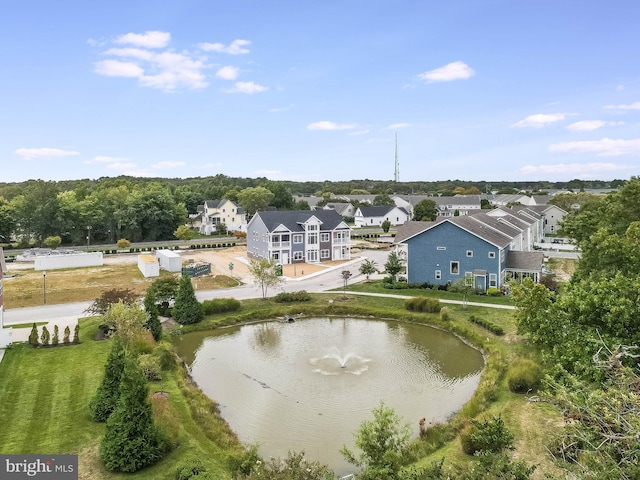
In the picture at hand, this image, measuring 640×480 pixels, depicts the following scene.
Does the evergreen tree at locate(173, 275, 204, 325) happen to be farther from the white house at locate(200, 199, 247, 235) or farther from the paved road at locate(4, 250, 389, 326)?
the white house at locate(200, 199, 247, 235)

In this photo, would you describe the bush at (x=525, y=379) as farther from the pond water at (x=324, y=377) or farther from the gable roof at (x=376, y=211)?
the gable roof at (x=376, y=211)

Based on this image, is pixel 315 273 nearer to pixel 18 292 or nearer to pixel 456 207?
pixel 18 292

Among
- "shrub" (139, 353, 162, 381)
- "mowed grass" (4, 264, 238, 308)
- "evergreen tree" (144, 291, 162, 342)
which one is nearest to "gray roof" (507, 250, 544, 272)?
"mowed grass" (4, 264, 238, 308)

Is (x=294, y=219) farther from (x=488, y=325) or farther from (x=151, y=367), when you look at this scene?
(x=151, y=367)

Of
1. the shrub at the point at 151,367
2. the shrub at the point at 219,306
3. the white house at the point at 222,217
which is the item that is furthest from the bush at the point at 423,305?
the white house at the point at 222,217

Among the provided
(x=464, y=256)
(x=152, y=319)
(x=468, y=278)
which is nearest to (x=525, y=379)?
(x=468, y=278)

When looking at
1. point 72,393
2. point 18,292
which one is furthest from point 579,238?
point 18,292
